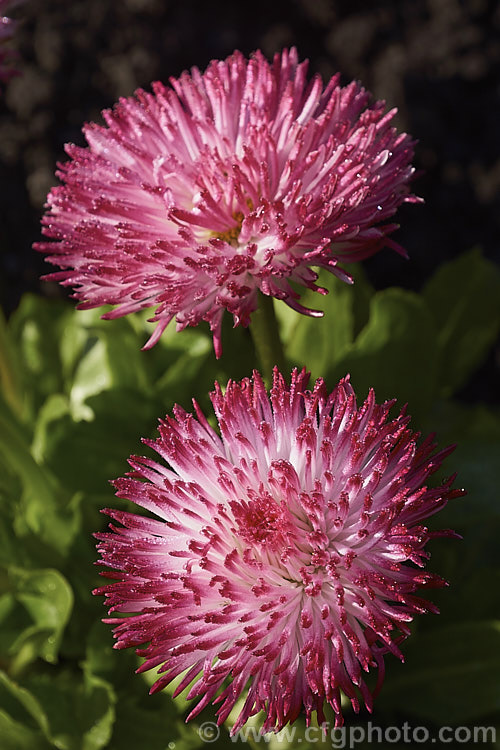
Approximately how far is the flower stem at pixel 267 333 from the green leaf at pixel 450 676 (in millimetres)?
663

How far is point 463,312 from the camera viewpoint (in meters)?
2.04

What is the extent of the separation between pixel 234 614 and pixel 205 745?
0.68 m

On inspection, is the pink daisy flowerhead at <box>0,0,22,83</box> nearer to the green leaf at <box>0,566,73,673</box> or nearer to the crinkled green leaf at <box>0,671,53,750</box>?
the green leaf at <box>0,566,73,673</box>

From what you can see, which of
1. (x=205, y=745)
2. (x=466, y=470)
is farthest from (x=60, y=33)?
(x=205, y=745)

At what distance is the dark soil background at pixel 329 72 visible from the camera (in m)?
2.51

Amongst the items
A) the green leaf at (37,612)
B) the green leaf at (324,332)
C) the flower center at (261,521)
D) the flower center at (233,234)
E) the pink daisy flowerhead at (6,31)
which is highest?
the pink daisy flowerhead at (6,31)

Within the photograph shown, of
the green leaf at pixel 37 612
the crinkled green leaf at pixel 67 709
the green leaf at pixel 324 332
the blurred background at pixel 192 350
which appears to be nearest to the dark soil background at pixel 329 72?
the blurred background at pixel 192 350

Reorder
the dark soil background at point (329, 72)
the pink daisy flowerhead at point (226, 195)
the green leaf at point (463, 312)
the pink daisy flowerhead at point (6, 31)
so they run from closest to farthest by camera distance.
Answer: the pink daisy flowerhead at point (226, 195)
the pink daisy flowerhead at point (6, 31)
the green leaf at point (463, 312)
the dark soil background at point (329, 72)

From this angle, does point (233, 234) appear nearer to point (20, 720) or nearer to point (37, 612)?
point (37, 612)

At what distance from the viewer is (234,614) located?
91 centimetres

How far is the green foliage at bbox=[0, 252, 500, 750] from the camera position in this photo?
1.50 meters

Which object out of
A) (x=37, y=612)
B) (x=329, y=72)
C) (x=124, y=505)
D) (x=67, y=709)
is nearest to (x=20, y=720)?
(x=67, y=709)

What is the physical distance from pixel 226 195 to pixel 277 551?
1.46 ft

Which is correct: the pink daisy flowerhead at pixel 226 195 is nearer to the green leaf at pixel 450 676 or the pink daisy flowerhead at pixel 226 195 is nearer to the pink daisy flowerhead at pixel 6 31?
the pink daisy flowerhead at pixel 6 31
